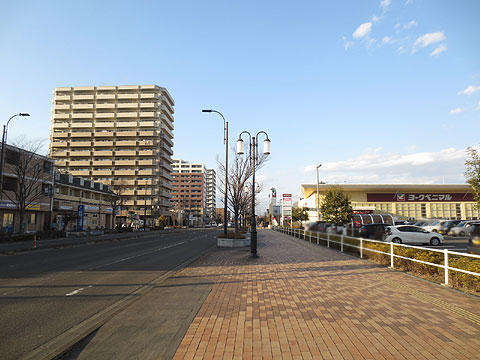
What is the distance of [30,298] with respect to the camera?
A: 7.12m

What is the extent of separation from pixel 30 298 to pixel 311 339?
6.33m

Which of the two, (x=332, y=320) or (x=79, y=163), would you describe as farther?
(x=79, y=163)

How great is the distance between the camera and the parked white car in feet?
65.7

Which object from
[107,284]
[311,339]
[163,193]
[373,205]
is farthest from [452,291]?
[163,193]

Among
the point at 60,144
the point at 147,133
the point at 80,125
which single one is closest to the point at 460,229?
the point at 147,133

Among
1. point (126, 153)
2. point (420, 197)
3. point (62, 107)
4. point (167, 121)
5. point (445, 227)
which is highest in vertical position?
point (62, 107)

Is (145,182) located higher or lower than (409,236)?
higher

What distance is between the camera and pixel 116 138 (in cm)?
8462

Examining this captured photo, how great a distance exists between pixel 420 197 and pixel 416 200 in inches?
40.2

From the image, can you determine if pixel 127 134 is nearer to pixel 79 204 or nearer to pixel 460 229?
pixel 79 204

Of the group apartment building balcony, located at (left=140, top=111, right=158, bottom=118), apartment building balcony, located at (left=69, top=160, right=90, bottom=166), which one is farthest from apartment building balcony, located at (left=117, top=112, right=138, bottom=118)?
apartment building balcony, located at (left=69, top=160, right=90, bottom=166)

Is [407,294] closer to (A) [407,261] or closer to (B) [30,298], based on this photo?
(A) [407,261]

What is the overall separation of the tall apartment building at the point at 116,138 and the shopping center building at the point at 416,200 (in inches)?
1809

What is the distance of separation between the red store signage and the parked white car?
40.9m
